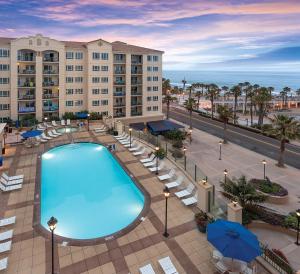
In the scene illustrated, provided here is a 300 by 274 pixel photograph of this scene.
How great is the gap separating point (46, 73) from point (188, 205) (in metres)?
42.1

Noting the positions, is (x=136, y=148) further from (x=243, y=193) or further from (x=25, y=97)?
(x=25, y=97)

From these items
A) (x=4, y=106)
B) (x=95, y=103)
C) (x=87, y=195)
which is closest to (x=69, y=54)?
(x=95, y=103)

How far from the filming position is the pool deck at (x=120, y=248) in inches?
529

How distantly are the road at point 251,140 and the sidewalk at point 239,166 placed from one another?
257 centimetres

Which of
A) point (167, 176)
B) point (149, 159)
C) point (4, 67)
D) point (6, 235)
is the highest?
point (4, 67)

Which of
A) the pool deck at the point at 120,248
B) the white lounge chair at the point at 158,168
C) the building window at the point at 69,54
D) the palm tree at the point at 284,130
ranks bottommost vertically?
the pool deck at the point at 120,248

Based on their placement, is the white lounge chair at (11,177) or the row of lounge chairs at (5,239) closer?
the row of lounge chairs at (5,239)

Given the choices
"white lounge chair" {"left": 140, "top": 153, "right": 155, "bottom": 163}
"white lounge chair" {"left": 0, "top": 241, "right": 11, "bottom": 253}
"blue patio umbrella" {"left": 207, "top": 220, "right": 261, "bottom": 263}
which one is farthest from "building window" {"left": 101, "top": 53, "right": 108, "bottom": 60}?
"blue patio umbrella" {"left": 207, "top": 220, "right": 261, "bottom": 263}

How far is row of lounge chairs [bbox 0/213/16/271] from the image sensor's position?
13.2 metres

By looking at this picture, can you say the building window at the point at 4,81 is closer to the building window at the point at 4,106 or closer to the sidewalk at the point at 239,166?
the building window at the point at 4,106

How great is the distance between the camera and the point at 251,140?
→ 49.5 m

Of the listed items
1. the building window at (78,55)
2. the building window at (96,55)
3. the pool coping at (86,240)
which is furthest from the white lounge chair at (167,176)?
the building window at (78,55)

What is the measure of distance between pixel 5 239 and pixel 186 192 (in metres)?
13.2

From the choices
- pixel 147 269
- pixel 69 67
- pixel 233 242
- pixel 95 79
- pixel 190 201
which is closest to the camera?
pixel 233 242
